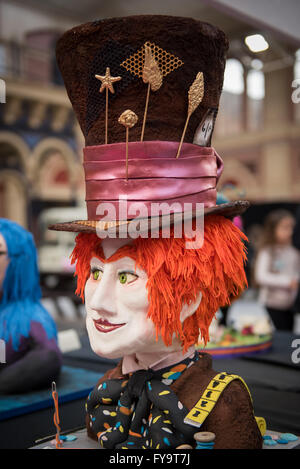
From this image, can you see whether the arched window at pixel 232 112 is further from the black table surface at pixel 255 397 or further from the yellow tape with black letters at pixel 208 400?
the yellow tape with black letters at pixel 208 400

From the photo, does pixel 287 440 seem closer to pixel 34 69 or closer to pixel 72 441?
pixel 72 441

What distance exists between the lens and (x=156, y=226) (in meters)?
1.20

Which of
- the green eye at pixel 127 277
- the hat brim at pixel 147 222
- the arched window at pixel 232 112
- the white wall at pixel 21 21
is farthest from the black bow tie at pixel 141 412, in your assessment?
the arched window at pixel 232 112

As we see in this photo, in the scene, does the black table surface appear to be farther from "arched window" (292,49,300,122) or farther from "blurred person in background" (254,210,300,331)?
"arched window" (292,49,300,122)

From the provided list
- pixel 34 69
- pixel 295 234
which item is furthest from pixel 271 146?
pixel 295 234

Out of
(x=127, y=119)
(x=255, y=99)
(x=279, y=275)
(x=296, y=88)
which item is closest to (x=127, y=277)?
(x=127, y=119)

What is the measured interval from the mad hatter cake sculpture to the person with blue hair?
69 centimetres

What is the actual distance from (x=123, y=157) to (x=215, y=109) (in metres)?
0.29

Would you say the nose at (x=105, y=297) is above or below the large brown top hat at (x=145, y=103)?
below

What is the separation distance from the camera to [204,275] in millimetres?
1239

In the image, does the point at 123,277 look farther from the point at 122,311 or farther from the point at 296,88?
the point at 296,88

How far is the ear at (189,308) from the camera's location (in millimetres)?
1270

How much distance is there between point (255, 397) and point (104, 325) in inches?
32.7

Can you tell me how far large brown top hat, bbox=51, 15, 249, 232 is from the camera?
1231 millimetres
